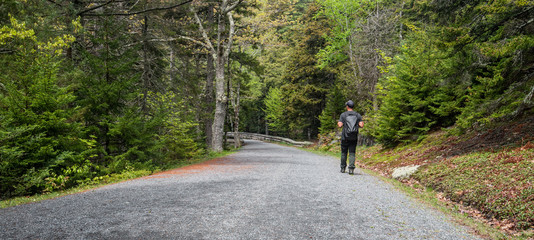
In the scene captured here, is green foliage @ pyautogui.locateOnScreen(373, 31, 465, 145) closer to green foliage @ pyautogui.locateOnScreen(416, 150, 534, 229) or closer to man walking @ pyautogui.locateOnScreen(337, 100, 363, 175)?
green foliage @ pyautogui.locateOnScreen(416, 150, 534, 229)

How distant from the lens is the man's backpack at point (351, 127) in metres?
7.55

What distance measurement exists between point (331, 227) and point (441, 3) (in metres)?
7.65

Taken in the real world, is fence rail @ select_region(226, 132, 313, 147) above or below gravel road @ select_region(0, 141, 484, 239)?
below

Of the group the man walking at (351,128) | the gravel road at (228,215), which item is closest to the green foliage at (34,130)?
the gravel road at (228,215)

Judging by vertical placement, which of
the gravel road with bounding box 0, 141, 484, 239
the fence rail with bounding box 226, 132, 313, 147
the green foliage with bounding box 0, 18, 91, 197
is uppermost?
the green foliage with bounding box 0, 18, 91, 197

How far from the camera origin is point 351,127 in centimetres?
756


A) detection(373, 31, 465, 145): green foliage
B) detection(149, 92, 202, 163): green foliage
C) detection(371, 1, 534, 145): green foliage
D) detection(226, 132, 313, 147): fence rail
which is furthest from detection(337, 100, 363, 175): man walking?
detection(226, 132, 313, 147): fence rail

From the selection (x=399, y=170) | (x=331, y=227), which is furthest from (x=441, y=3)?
(x=331, y=227)

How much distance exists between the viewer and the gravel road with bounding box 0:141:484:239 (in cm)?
313

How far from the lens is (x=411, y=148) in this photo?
10750 mm

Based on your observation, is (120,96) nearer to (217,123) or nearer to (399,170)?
(217,123)

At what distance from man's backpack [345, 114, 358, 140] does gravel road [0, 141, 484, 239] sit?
6.96 feet

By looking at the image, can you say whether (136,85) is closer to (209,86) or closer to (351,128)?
(209,86)

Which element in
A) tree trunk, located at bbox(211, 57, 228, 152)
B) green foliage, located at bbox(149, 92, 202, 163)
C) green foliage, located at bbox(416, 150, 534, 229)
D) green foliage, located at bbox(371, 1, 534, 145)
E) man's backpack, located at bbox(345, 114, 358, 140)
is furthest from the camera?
tree trunk, located at bbox(211, 57, 228, 152)
